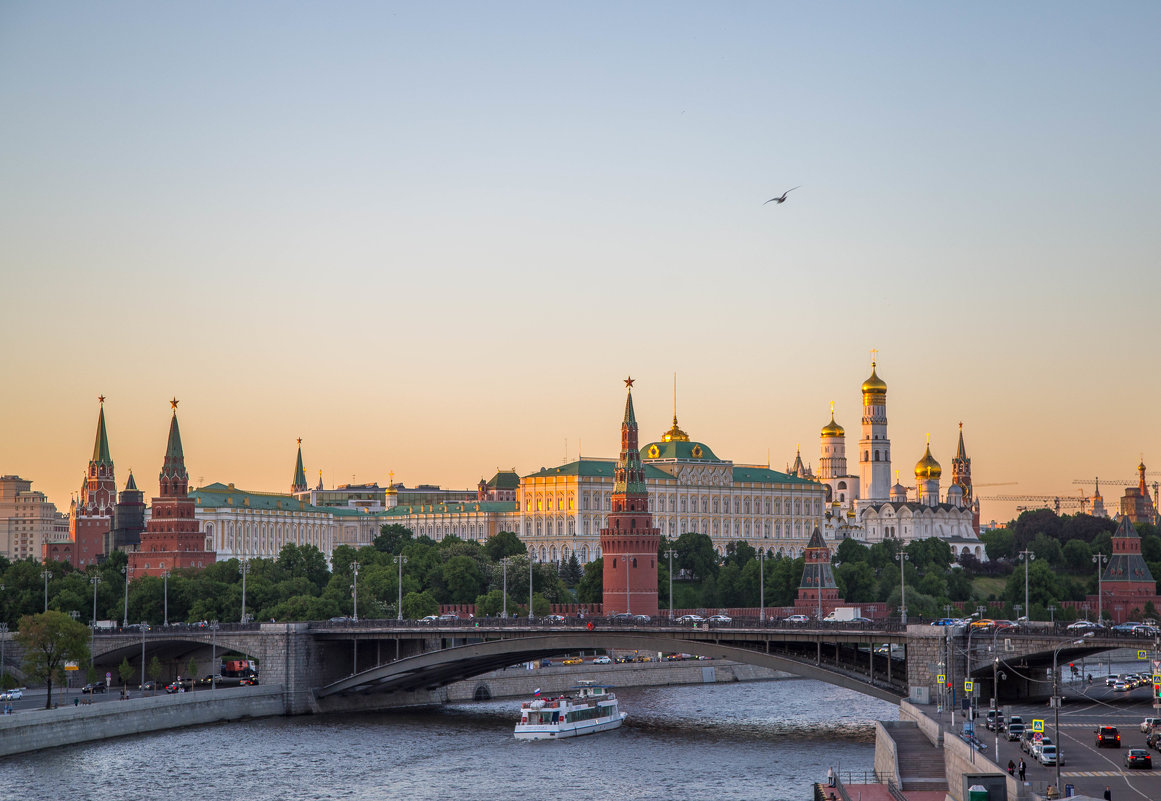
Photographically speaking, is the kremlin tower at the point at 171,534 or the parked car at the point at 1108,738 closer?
the parked car at the point at 1108,738

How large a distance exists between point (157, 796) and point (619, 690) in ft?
197

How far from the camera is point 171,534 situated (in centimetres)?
19338

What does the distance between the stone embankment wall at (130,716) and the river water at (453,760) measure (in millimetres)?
1089

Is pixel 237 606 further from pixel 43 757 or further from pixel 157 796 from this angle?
pixel 157 796

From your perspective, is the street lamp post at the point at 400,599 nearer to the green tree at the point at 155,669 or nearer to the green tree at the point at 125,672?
the green tree at the point at 155,669

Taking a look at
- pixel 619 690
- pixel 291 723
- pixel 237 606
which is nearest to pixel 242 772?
pixel 291 723

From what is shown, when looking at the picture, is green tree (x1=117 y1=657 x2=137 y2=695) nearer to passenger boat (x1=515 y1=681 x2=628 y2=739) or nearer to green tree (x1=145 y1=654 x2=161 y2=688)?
green tree (x1=145 y1=654 x2=161 y2=688)

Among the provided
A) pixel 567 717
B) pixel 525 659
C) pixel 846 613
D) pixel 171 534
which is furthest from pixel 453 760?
pixel 171 534

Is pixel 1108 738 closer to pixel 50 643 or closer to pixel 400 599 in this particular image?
pixel 50 643

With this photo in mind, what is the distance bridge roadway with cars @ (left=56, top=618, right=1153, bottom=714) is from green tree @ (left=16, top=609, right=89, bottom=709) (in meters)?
11.0

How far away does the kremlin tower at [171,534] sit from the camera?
19200 cm

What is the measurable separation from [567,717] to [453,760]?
12.5 m

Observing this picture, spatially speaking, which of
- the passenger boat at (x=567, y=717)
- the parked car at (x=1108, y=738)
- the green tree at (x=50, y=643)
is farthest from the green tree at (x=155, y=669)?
the parked car at (x=1108, y=738)

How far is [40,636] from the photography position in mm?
107062
